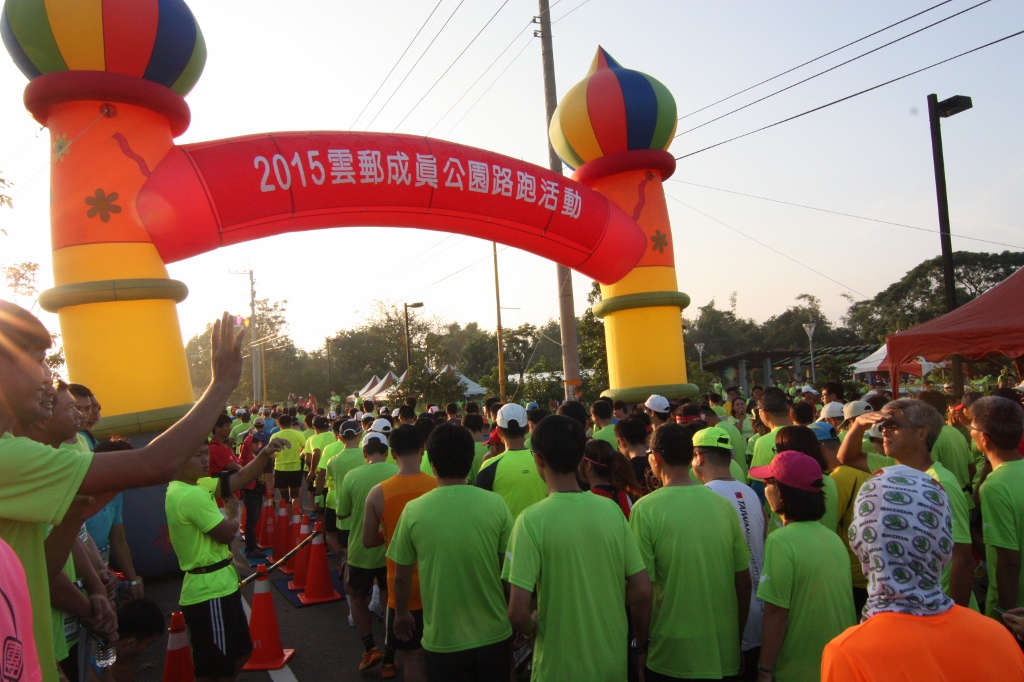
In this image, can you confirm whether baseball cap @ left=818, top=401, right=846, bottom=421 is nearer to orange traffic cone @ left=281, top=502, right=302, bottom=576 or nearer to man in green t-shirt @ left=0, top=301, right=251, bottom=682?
man in green t-shirt @ left=0, top=301, right=251, bottom=682

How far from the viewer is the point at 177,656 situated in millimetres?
4332

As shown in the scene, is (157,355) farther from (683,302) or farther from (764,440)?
(683,302)

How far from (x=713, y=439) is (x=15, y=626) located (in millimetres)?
3094

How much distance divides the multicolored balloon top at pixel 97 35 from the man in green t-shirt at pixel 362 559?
17.0 ft

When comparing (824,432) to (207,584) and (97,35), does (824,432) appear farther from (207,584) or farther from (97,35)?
(97,35)

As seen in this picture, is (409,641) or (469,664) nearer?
(469,664)

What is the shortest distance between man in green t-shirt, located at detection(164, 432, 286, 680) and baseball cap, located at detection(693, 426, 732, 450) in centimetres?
236

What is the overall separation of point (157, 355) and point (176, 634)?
3758mm

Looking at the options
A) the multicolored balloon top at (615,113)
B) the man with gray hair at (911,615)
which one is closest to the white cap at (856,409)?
the man with gray hair at (911,615)

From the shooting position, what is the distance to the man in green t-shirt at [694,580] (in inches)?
117

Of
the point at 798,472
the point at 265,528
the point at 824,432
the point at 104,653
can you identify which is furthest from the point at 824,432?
the point at 265,528

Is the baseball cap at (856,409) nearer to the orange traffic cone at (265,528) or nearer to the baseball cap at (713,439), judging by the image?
the baseball cap at (713,439)

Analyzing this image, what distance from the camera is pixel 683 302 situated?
10320mm

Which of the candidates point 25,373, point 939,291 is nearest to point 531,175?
point 25,373
